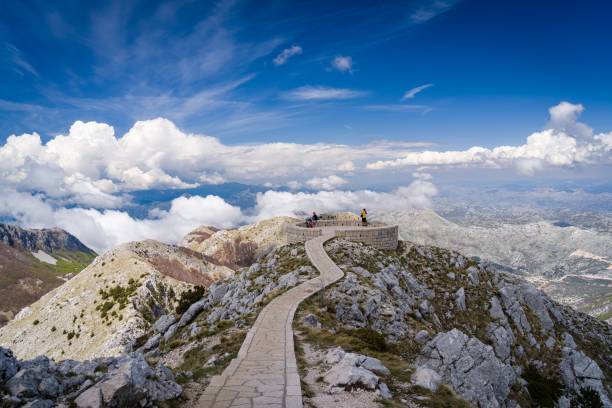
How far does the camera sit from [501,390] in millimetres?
28500

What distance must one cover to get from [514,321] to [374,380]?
1756 inches

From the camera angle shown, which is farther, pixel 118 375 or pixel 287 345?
pixel 287 345

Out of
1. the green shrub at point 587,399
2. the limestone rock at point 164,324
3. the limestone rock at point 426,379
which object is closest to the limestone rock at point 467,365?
the limestone rock at point 426,379

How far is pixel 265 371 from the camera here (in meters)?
15.1

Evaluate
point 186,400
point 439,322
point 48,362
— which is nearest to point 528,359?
point 439,322

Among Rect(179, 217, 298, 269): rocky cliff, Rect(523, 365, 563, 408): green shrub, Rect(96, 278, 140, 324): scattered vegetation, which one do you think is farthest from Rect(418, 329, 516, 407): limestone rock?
Rect(179, 217, 298, 269): rocky cliff

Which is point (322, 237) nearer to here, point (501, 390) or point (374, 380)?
point (501, 390)

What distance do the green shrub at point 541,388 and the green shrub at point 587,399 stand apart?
2.72m

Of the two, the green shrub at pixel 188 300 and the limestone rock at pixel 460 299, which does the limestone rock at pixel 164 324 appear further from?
the limestone rock at pixel 460 299

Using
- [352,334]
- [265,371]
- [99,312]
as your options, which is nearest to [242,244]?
[99,312]

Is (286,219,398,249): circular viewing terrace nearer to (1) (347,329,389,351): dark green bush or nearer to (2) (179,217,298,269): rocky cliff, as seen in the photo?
(1) (347,329,389,351): dark green bush

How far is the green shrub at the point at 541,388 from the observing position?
36125 mm

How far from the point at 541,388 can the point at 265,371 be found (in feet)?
121

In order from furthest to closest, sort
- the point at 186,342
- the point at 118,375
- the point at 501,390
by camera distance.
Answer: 1. the point at 501,390
2. the point at 186,342
3. the point at 118,375
